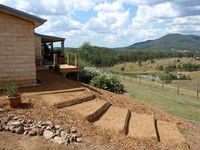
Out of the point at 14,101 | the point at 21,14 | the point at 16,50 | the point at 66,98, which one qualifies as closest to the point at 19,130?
the point at 14,101

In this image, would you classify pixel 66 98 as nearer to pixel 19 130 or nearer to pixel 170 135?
pixel 19 130

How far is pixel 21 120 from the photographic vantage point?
20.9ft

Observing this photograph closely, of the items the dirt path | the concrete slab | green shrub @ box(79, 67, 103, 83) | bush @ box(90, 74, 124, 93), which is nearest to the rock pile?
the dirt path

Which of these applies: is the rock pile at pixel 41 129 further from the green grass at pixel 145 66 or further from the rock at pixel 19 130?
the green grass at pixel 145 66

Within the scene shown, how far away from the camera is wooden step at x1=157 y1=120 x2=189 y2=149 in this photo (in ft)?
24.3

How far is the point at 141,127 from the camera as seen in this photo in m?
8.09

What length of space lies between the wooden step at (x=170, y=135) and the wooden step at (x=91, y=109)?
88.7 inches

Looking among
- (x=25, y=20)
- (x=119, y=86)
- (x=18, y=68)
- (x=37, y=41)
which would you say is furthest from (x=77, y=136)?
(x=37, y=41)

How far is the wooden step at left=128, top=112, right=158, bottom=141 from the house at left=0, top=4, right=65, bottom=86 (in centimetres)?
470

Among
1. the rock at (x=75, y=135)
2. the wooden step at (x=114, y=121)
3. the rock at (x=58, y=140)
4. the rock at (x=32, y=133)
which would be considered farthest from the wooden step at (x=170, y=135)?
the rock at (x=32, y=133)

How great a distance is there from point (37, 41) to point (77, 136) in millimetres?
11762

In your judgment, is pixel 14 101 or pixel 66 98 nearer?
pixel 14 101

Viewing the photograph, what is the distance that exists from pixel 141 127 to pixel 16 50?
5.95 m

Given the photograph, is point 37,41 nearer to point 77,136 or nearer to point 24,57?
point 24,57
